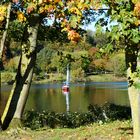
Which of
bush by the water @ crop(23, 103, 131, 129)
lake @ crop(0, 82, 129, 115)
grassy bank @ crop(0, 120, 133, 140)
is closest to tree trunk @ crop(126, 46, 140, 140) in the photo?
grassy bank @ crop(0, 120, 133, 140)

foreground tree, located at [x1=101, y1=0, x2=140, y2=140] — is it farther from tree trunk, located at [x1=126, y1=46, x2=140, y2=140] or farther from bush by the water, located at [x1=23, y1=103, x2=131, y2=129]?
bush by the water, located at [x1=23, y1=103, x2=131, y2=129]

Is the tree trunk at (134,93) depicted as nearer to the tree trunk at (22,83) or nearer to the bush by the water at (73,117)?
the tree trunk at (22,83)

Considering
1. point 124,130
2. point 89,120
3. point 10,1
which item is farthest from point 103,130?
point 89,120

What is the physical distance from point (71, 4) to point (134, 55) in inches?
108

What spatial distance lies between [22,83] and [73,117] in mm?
8459

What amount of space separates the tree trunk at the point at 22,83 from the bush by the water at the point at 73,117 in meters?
3.46

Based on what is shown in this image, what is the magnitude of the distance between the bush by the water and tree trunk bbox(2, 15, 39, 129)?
11.3 feet

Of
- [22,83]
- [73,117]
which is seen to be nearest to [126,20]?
[22,83]

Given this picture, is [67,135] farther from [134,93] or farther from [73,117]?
[73,117]

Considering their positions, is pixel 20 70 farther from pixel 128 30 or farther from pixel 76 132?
pixel 128 30

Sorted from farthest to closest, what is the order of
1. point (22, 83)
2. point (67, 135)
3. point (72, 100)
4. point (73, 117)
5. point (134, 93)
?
point (72, 100), point (73, 117), point (22, 83), point (67, 135), point (134, 93)

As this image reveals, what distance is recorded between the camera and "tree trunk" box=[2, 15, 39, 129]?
18406 mm

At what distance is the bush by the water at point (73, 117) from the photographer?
24.1m

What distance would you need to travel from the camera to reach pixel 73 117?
2633cm
